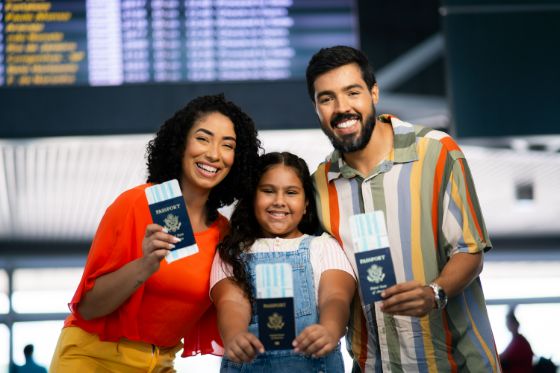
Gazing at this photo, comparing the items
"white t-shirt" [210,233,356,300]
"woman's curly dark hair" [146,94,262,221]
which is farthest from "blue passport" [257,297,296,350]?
"woman's curly dark hair" [146,94,262,221]

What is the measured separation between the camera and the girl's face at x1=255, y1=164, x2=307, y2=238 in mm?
3254

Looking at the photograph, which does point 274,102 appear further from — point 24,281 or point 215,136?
point 24,281

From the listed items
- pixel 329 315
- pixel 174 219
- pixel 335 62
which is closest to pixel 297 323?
pixel 329 315

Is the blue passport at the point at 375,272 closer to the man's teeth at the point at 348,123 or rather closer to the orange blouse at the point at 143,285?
the man's teeth at the point at 348,123

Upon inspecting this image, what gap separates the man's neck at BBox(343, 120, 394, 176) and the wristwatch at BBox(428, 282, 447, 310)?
1.87ft

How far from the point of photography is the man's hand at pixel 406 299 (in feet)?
8.60

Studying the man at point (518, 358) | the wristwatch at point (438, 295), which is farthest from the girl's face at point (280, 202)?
the man at point (518, 358)

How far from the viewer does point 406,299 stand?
2.63 m

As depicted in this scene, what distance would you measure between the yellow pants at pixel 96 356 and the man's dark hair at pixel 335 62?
113cm

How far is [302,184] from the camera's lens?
3.35 meters

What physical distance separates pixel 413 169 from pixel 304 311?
2.09ft

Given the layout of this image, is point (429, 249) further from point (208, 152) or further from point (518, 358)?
point (518, 358)

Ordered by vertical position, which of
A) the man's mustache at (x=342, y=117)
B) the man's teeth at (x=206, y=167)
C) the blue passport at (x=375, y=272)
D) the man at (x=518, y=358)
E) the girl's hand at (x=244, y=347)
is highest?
the man's mustache at (x=342, y=117)

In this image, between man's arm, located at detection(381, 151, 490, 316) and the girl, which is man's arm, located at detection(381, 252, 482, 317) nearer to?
man's arm, located at detection(381, 151, 490, 316)
